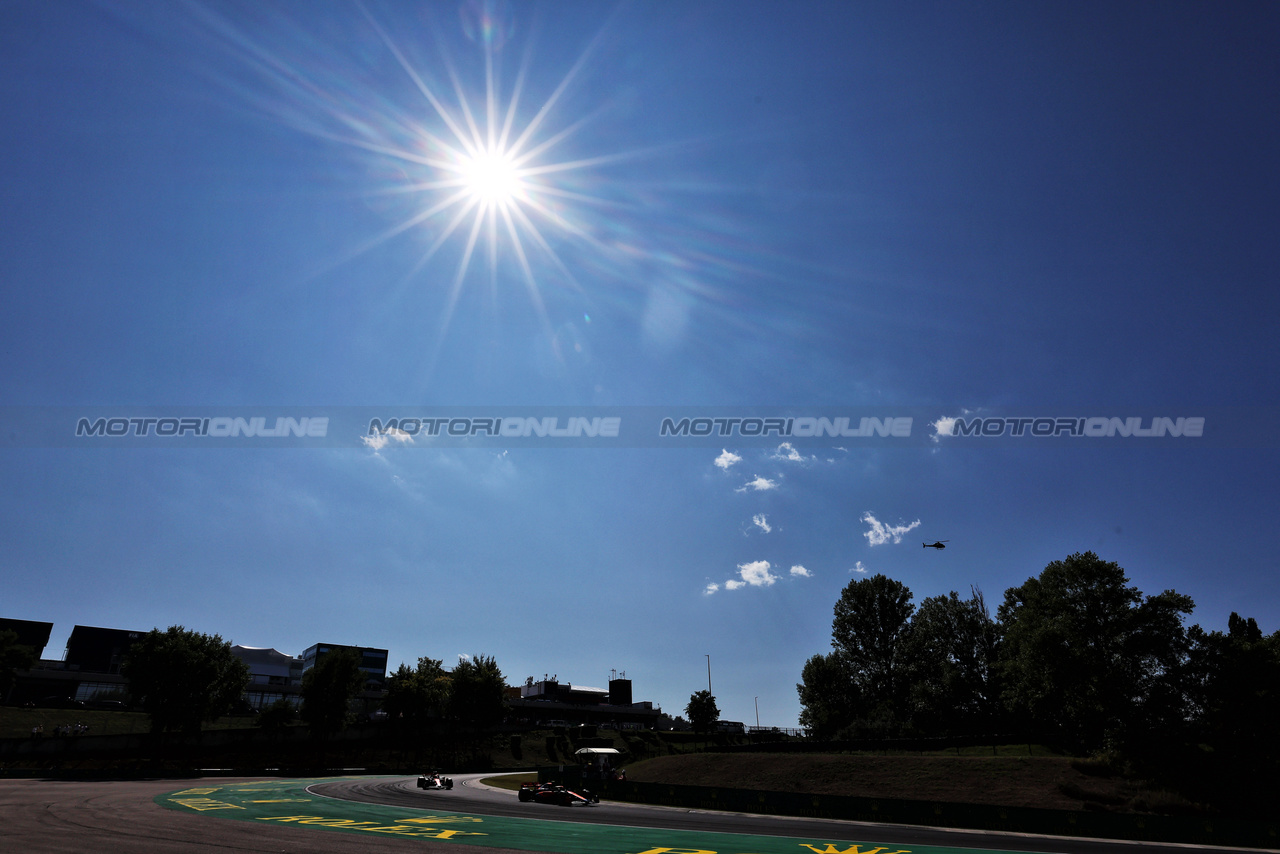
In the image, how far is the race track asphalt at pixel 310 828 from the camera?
1938 cm

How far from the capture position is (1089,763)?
44.5 meters

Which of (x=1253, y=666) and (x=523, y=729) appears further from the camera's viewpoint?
(x=523, y=729)

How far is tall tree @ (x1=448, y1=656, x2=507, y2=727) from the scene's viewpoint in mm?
78312

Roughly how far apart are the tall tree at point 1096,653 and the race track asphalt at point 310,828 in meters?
24.9

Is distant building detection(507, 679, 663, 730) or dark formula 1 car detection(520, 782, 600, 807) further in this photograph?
distant building detection(507, 679, 663, 730)

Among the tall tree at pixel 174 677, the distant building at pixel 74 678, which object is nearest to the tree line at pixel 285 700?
the tall tree at pixel 174 677

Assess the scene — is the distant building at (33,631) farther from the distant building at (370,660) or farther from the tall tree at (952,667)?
the tall tree at (952,667)

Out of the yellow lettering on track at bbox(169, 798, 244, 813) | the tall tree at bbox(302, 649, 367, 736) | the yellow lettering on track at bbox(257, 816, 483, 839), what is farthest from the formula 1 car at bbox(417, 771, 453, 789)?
the tall tree at bbox(302, 649, 367, 736)

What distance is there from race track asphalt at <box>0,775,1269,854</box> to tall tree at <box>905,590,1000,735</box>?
152ft

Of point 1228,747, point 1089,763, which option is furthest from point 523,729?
point 1228,747

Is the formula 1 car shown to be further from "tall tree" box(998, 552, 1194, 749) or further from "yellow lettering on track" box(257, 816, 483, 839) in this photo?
"tall tree" box(998, 552, 1194, 749)

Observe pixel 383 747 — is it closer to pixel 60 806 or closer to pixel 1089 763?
pixel 60 806

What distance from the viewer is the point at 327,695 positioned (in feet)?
228

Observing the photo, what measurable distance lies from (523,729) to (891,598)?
190 feet
